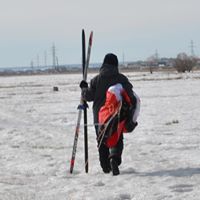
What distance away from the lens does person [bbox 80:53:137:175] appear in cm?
768

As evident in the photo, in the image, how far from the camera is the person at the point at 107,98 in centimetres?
768

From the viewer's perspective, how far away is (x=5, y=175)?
26.7ft

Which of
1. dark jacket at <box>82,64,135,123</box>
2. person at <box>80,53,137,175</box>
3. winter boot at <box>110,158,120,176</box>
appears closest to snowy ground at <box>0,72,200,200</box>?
winter boot at <box>110,158,120,176</box>

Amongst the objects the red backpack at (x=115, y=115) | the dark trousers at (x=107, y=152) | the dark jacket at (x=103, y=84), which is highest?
the dark jacket at (x=103, y=84)

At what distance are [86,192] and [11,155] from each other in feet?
11.9

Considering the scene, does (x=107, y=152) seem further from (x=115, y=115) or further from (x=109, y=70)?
(x=109, y=70)

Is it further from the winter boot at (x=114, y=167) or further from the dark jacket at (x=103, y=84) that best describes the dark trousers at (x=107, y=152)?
the dark jacket at (x=103, y=84)

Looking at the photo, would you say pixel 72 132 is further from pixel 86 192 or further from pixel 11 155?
pixel 86 192

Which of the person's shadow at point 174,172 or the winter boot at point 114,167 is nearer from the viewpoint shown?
the person's shadow at point 174,172

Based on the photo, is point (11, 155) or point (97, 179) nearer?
point (97, 179)

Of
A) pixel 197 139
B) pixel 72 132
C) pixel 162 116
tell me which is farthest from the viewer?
pixel 162 116

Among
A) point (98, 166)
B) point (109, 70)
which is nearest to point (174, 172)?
point (98, 166)

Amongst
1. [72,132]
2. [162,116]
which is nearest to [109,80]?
[72,132]

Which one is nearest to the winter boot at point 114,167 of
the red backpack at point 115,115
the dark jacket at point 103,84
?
the red backpack at point 115,115
